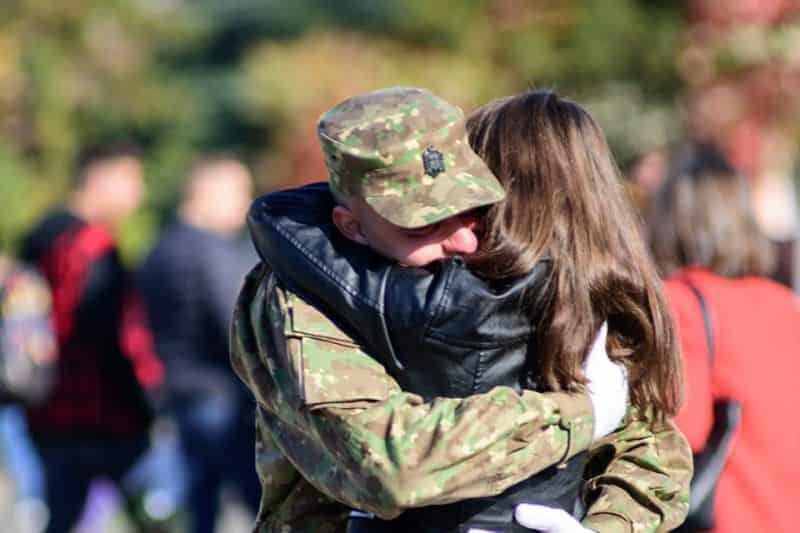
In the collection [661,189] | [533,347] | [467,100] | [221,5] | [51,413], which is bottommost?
[221,5]

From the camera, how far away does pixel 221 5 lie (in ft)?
81.5

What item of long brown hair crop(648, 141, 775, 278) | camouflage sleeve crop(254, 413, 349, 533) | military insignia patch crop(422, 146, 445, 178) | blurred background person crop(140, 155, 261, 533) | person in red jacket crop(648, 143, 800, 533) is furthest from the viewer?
blurred background person crop(140, 155, 261, 533)

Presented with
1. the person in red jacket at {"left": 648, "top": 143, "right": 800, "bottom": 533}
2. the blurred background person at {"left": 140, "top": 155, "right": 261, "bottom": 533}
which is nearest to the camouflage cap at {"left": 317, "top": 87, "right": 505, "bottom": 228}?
the person in red jacket at {"left": 648, "top": 143, "right": 800, "bottom": 533}

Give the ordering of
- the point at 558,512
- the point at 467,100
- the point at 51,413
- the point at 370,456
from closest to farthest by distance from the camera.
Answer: the point at 370,456
the point at 558,512
the point at 51,413
the point at 467,100

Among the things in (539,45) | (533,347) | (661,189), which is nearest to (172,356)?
(661,189)

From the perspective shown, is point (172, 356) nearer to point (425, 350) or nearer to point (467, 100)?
point (425, 350)

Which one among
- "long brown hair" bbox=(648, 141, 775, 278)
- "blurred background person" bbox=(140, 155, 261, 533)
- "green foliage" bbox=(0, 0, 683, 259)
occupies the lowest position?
"green foliage" bbox=(0, 0, 683, 259)

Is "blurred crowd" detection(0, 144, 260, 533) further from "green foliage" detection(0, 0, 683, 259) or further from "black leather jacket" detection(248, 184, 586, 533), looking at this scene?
"green foliage" detection(0, 0, 683, 259)

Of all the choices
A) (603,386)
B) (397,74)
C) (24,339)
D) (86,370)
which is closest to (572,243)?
(603,386)

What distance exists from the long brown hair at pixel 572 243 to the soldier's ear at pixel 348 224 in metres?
0.21

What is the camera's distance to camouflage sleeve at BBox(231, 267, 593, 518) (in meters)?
2.14

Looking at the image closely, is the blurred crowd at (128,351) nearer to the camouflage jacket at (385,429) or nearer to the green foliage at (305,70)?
the camouflage jacket at (385,429)

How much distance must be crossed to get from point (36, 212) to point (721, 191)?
10637 millimetres

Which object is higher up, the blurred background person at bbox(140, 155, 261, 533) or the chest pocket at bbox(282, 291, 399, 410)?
the chest pocket at bbox(282, 291, 399, 410)
